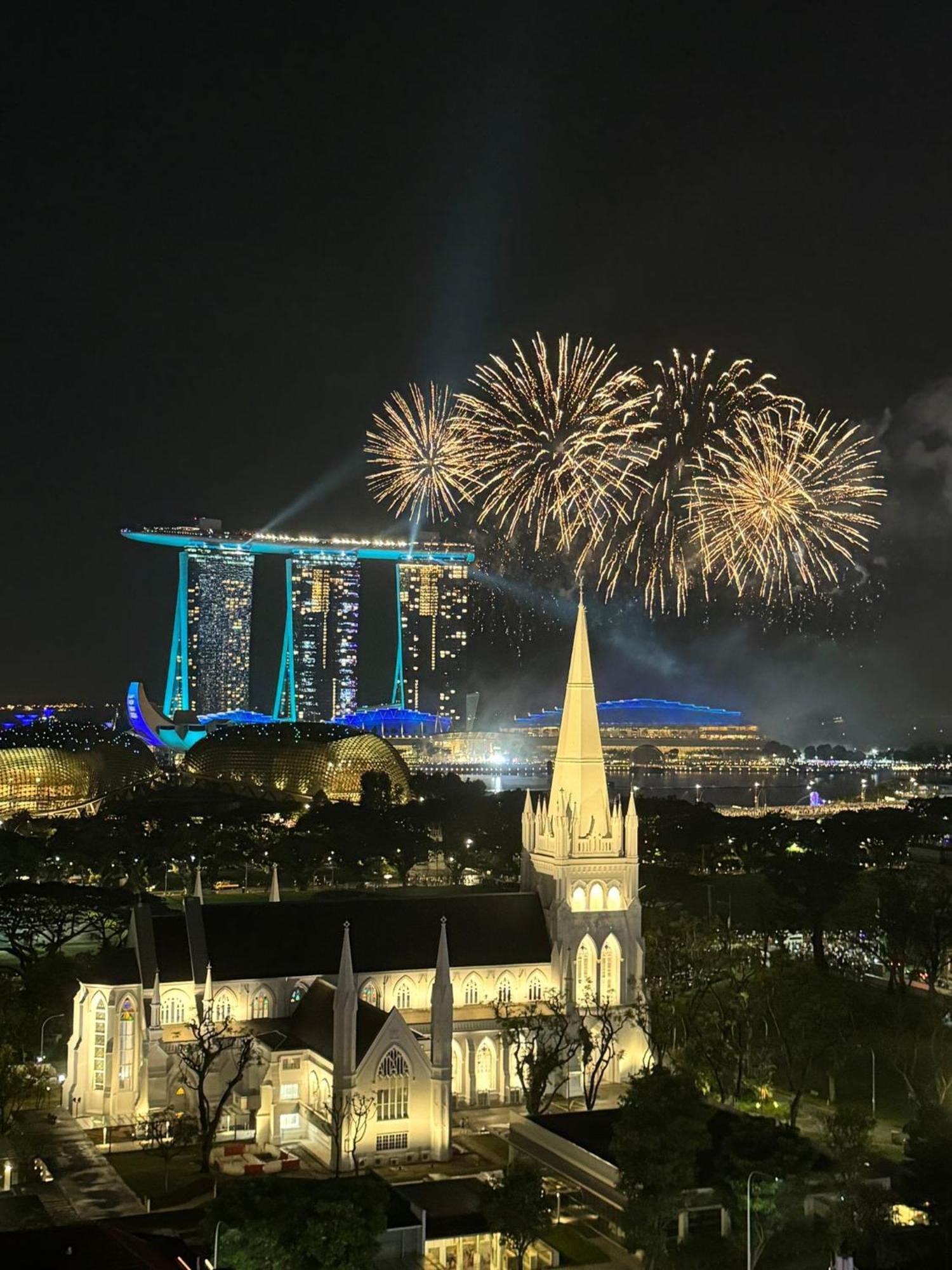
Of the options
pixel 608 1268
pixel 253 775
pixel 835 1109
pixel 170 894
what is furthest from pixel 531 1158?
pixel 253 775

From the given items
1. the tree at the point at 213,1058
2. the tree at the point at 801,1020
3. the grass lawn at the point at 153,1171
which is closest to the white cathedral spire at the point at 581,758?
the tree at the point at 801,1020

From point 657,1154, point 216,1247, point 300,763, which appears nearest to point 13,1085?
point 216,1247

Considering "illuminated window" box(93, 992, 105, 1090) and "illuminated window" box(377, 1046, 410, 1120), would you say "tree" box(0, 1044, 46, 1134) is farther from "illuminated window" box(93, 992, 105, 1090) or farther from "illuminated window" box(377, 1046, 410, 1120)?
"illuminated window" box(377, 1046, 410, 1120)

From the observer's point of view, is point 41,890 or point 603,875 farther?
point 41,890

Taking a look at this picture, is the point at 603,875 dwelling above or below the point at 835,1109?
above

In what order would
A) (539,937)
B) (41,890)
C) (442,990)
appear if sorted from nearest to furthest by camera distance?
(442,990) → (539,937) → (41,890)

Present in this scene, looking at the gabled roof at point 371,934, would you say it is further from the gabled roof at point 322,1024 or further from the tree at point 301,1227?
the tree at point 301,1227

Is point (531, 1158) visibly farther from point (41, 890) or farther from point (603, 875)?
point (41, 890)
